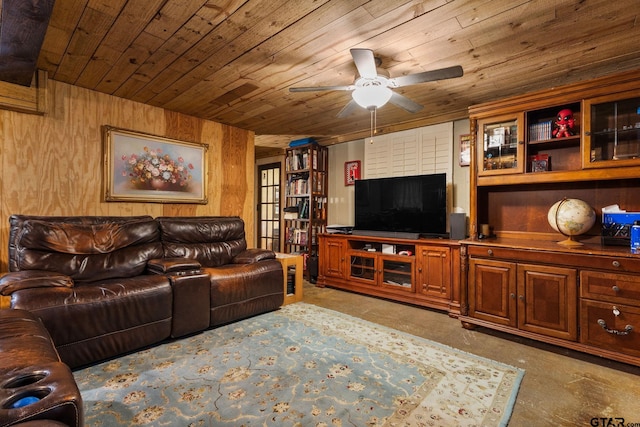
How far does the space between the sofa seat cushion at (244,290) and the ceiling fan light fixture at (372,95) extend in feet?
6.06

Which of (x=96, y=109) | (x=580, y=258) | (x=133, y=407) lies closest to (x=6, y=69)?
(x=96, y=109)

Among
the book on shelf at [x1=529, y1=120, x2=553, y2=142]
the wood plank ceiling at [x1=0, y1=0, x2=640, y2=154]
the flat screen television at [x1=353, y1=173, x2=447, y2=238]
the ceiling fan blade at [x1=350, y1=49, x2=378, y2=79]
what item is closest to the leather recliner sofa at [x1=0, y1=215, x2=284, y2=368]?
the wood plank ceiling at [x1=0, y1=0, x2=640, y2=154]

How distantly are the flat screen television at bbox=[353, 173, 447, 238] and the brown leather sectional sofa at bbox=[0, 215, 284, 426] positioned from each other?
1501 millimetres

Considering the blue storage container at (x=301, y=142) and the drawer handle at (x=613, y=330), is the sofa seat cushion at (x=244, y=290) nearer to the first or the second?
the blue storage container at (x=301, y=142)

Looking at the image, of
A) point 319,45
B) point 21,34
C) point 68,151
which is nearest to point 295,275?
point 319,45

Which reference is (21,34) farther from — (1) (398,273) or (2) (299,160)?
(1) (398,273)

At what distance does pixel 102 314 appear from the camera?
2121mm

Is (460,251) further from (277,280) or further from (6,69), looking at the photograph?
(6,69)

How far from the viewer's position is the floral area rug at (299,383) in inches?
62.2

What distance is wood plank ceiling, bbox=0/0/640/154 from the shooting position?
186 centimetres

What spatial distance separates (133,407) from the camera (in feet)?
5.36

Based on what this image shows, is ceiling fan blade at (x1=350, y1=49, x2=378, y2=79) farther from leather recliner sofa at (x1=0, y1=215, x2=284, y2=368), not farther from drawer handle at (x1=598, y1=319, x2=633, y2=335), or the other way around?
drawer handle at (x1=598, y1=319, x2=633, y2=335)

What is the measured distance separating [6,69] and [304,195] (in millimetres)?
3513

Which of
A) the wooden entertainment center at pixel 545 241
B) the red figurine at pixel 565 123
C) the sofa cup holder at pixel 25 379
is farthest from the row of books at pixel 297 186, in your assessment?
→ the sofa cup holder at pixel 25 379
